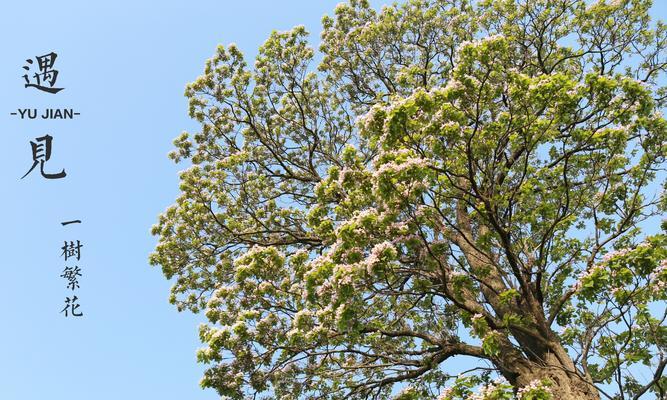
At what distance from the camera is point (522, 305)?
10.2 meters

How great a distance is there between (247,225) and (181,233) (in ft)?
6.25

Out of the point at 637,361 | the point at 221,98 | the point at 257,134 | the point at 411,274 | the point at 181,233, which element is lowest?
the point at 637,361

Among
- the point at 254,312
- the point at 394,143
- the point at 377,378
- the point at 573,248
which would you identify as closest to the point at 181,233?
the point at 254,312

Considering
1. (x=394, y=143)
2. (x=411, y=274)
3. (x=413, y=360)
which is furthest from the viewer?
(x=413, y=360)

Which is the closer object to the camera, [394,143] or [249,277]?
[394,143]

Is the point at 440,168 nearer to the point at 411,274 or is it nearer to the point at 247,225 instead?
the point at 411,274

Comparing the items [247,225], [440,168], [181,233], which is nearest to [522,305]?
[440,168]

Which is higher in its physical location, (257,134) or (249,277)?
(257,134)

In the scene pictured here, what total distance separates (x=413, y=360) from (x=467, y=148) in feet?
15.4

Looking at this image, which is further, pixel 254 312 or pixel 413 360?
pixel 413 360

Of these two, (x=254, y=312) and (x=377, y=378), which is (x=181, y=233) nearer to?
(x=254, y=312)

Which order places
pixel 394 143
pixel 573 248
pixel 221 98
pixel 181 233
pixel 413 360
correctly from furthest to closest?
pixel 221 98
pixel 181 233
pixel 573 248
pixel 413 360
pixel 394 143

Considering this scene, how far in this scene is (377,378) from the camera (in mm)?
11266

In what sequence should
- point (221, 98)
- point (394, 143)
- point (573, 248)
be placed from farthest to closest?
point (221, 98) → point (573, 248) → point (394, 143)
